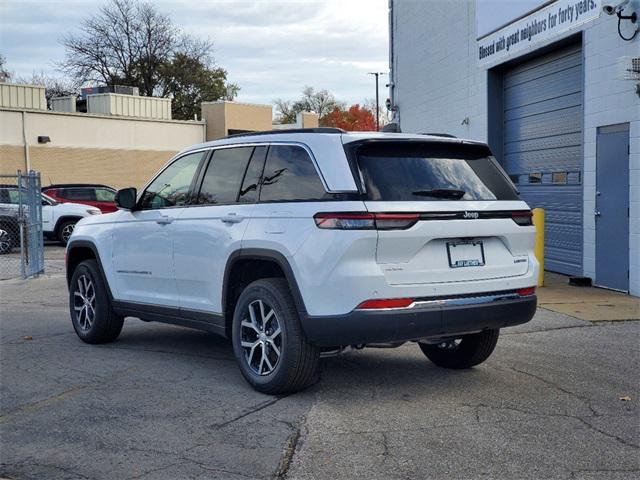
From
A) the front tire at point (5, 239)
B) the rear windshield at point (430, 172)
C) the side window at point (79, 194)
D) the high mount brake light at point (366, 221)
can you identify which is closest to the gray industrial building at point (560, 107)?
the rear windshield at point (430, 172)

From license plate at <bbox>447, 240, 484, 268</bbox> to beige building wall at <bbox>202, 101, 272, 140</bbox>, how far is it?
35.1 m

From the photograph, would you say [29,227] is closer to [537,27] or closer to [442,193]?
[537,27]

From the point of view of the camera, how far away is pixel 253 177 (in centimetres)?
620

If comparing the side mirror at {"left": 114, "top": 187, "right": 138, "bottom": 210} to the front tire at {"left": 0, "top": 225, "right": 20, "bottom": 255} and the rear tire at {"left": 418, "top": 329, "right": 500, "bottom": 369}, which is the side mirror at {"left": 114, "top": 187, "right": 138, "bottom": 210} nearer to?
the rear tire at {"left": 418, "top": 329, "right": 500, "bottom": 369}

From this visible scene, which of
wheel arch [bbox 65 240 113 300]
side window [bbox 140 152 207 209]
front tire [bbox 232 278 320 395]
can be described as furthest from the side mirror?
front tire [bbox 232 278 320 395]

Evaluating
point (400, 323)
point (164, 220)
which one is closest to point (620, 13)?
point (164, 220)

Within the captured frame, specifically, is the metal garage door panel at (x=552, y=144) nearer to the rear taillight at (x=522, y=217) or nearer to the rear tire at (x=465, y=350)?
the rear tire at (x=465, y=350)

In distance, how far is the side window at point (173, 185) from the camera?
22.7ft

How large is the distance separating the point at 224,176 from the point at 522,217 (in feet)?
7.70

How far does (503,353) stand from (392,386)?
5.23ft

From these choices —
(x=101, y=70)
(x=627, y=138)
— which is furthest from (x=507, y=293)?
(x=101, y=70)

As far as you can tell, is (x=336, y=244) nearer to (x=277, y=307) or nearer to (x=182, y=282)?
(x=277, y=307)

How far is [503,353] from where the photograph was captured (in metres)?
7.25

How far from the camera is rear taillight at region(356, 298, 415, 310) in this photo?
5188mm
